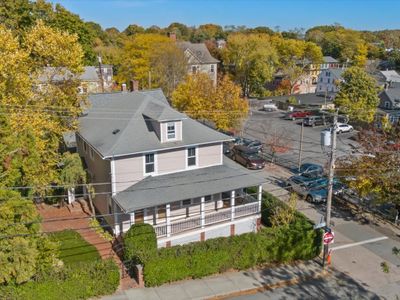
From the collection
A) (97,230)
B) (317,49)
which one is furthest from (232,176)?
(317,49)

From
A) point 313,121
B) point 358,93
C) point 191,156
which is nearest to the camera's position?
point 191,156

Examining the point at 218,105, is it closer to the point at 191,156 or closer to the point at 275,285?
the point at 191,156

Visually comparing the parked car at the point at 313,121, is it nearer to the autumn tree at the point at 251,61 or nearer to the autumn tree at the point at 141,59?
the autumn tree at the point at 251,61

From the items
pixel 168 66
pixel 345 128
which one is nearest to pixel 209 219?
pixel 345 128

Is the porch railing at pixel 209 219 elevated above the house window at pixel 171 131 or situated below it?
below

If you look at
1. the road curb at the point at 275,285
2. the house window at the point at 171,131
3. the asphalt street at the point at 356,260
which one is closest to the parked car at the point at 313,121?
the asphalt street at the point at 356,260

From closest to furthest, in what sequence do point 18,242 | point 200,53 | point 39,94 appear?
point 18,242 → point 39,94 → point 200,53

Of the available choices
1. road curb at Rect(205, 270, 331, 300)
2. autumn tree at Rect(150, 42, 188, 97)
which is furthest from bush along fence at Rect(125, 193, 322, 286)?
autumn tree at Rect(150, 42, 188, 97)

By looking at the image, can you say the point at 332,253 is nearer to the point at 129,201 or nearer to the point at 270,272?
the point at 270,272
